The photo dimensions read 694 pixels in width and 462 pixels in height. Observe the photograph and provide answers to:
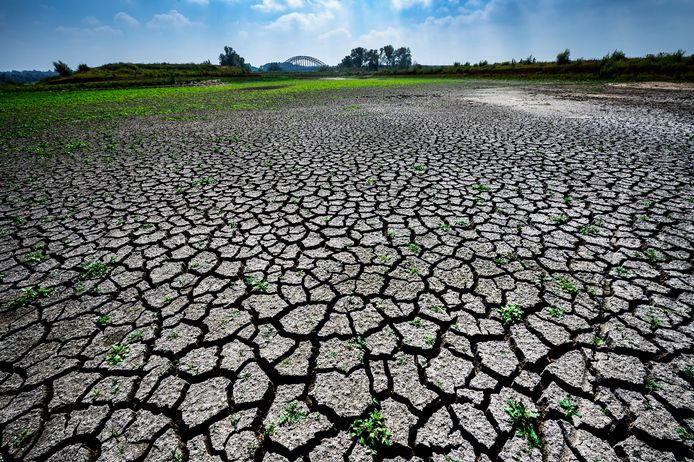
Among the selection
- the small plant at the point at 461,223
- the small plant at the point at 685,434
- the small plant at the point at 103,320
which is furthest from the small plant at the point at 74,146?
the small plant at the point at 685,434

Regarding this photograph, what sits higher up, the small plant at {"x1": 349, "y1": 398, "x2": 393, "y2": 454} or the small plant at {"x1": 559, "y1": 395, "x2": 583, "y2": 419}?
the small plant at {"x1": 559, "y1": 395, "x2": 583, "y2": 419}

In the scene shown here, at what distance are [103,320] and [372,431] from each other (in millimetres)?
2272

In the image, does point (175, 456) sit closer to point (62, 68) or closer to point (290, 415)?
point (290, 415)

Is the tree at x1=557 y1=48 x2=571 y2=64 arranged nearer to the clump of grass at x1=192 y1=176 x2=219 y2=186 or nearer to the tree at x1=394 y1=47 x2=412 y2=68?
the clump of grass at x1=192 y1=176 x2=219 y2=186

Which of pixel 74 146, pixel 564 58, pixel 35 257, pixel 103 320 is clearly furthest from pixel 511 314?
pixel 564 58

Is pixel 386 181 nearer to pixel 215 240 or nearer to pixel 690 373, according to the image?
pixel 215 240

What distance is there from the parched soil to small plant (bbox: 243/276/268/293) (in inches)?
1.3

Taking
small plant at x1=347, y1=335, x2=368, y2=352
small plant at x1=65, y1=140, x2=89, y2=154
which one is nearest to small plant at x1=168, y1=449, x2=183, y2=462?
small plant at x1=347, y1=335, x2=368, y2=352

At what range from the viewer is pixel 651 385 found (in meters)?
1.85

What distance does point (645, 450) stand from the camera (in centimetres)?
156

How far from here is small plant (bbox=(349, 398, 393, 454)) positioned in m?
1.60

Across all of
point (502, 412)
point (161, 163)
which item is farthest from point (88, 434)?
point (161, 163)

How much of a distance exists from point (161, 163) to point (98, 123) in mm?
7150

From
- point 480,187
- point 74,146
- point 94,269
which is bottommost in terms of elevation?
point 94,269
